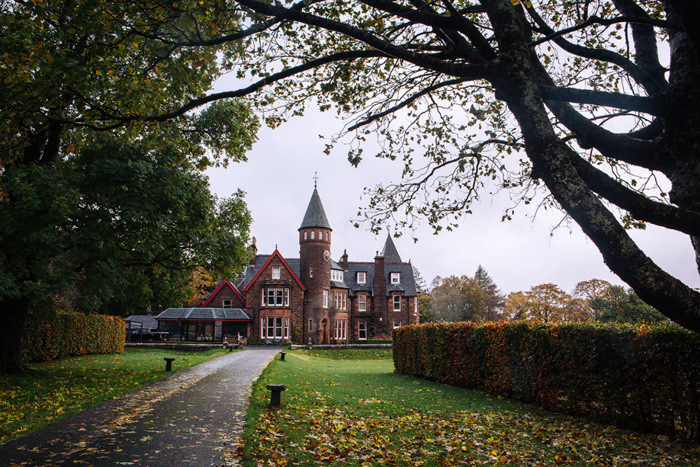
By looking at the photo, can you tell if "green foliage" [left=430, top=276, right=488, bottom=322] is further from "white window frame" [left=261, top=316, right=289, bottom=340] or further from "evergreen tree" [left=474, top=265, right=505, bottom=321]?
"white window frame" [left=261, top=316, right=289, bottom=340]

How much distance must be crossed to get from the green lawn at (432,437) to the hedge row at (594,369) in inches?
17.8

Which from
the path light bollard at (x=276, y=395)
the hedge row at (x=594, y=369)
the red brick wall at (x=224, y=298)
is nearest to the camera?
the hedge row at (x=594, y=369)

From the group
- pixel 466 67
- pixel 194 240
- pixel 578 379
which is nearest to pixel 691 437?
A: pixel 578 379

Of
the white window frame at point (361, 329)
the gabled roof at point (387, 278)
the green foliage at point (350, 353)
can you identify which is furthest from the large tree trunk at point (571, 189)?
the white window frame at point (361, 329)

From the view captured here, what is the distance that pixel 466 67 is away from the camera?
5.21 m

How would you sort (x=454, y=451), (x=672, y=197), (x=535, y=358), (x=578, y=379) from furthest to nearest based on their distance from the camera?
(x=535, y=358), (x=578, y=379), (x=454, y=451), (x=672, y=197)

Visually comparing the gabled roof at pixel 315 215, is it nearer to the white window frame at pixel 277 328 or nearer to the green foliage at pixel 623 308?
the white window frame at pixel 277 328

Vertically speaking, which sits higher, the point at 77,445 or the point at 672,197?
the point at 672,197

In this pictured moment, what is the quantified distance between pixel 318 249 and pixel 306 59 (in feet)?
129

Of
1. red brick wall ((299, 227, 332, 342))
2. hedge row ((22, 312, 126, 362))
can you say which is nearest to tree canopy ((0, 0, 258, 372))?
hedge row ((22, 312, 126, 362))

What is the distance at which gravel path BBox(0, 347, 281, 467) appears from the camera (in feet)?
18.4

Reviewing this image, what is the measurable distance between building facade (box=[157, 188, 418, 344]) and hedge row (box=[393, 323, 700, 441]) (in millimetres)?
31240

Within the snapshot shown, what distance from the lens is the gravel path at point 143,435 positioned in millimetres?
5594

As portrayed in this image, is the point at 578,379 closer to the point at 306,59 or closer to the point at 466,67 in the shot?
the point at 466,67
